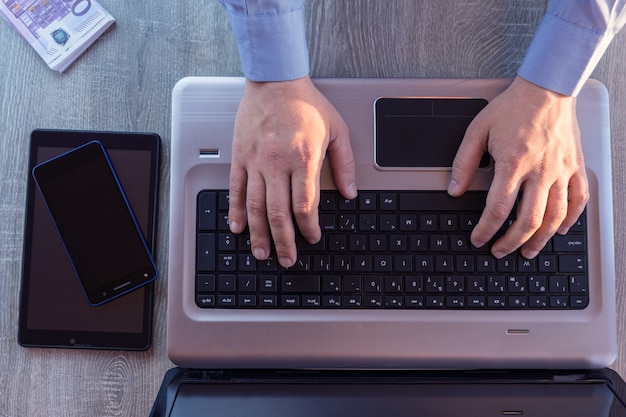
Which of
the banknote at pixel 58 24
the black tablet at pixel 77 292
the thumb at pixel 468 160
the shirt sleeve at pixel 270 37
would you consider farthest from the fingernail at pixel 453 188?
the banknote at pixel 58 24

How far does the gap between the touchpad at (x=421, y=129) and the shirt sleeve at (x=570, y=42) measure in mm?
75

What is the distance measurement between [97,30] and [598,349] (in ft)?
2.32

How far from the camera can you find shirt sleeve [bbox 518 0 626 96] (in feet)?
2.03

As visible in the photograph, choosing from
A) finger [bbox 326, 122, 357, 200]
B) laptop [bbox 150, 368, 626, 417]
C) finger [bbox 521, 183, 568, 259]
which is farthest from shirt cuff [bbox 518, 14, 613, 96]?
laptop [bbox 150, 368, 626, 417]

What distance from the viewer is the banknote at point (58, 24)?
720 mm

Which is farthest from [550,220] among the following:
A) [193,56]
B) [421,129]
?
[193,56]

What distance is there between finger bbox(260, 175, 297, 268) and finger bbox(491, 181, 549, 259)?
23cm

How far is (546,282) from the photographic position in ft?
2.12

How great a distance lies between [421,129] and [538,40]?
0.16 m

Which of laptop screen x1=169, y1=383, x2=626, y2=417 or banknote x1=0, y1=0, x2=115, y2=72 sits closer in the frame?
laptop screen x1=169, y1=383, x2=626, y2=417

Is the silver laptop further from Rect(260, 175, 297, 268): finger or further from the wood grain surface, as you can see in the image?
the wood grain surface

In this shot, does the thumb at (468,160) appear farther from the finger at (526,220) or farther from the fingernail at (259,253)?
the fingernail at (259,253)

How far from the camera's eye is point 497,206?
0.63 m

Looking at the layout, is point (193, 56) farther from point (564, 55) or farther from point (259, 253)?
point (564, 55)
